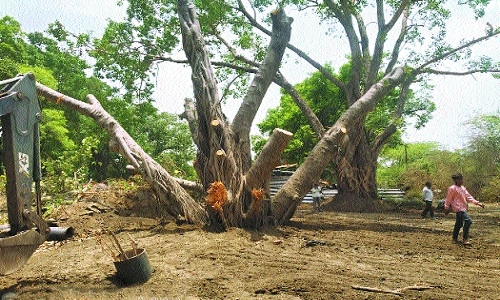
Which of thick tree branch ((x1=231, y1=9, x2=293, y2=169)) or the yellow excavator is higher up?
thick tree branch ((x1=231, y1=9, x2=293, y2=169))

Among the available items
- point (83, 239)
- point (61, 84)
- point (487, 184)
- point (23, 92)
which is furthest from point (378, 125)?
point (61, 84)

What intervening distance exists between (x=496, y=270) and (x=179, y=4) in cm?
834

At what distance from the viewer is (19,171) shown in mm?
4238

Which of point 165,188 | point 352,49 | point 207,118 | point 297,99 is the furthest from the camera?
point 352,49

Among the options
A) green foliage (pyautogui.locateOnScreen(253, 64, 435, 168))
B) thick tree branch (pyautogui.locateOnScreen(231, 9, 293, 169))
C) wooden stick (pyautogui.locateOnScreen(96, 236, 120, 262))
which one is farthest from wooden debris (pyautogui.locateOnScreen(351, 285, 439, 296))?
green foliage (pyautogui.locateOnScreen(253, 64, 435, 168))

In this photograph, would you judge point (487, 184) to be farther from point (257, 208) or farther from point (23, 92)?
point (23, 92)

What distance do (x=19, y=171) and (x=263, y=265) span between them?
10.5 ft

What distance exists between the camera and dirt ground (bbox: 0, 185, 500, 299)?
4.57 m

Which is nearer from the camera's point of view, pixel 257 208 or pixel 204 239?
pixel 204 239

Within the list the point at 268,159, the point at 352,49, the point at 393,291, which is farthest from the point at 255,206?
the point at 352,49

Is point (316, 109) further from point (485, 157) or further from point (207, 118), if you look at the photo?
point (207, 118)

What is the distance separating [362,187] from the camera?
1867 cm

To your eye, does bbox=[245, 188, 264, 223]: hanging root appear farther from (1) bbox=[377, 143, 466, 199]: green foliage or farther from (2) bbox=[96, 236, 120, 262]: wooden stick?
(1) bbox=[377, 143, 466, 199]: green foliage

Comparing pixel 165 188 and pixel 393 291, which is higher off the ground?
pixel 165 188
